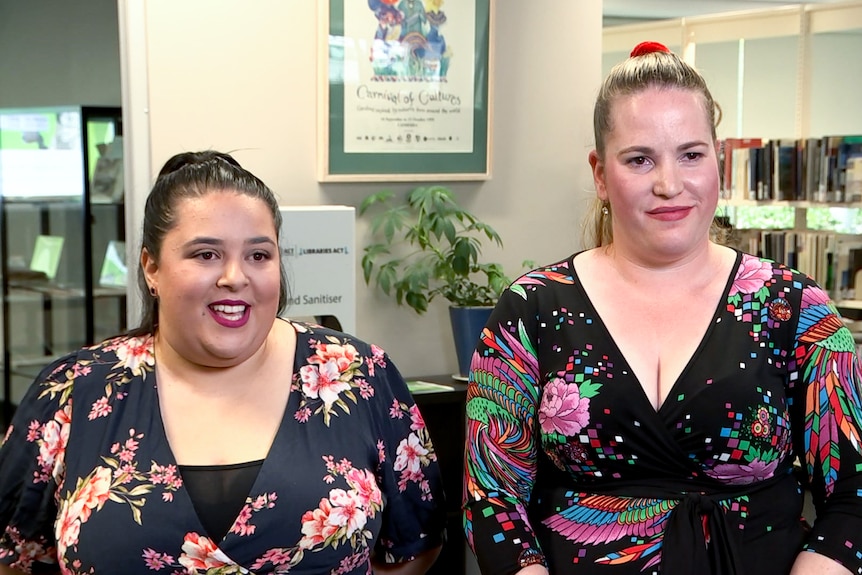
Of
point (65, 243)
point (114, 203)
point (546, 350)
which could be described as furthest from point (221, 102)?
point (65, 243)

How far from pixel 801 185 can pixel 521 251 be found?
6.27 feet

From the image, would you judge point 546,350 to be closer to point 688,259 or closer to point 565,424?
point 565,424

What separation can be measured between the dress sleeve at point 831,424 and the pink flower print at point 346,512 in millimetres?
733

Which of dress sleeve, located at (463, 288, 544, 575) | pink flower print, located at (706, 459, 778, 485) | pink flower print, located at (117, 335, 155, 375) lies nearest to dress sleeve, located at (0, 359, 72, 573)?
pink flower print, located at (117, 335, 155, 375)

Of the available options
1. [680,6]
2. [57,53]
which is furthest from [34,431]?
[680,6]

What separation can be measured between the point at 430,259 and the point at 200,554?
75.4 inches

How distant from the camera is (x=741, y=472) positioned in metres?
1.73

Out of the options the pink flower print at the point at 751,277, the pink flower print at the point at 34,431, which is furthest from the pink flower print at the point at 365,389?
the pink flower print at the point at 751,277

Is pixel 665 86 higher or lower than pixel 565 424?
higher

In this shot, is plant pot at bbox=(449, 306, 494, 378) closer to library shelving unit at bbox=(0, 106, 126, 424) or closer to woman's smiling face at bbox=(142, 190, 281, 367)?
woman's smiling face at bbox=(142, 190, 281, 367)

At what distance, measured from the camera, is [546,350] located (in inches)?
71.6

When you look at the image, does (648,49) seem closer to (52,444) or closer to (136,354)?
(136,354)

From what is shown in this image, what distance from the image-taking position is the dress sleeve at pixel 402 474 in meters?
1.97

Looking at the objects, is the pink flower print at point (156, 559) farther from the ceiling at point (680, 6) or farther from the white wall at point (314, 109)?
the ceiling at point (680, 6)
